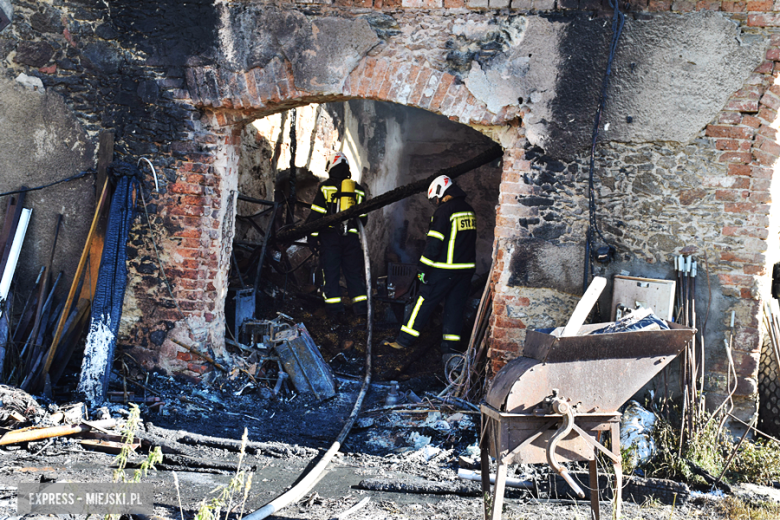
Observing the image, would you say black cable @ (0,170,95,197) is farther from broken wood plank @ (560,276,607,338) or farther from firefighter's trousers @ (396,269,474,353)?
broken wood plank @ (560,276,607,338)

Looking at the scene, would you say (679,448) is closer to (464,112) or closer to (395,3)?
(464,112)

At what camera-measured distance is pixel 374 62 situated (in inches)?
191

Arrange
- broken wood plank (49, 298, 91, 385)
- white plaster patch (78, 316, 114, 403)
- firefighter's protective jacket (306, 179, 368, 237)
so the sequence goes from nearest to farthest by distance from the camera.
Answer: white plaster patch (78, 316, 114, 403), broken wood plank (49, 298, 91, 385), firefighter's protective jacket (306, 179, 368, 237)

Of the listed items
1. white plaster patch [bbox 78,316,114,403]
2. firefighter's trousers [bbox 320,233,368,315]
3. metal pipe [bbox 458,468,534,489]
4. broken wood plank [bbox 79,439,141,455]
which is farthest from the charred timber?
broken wood plank [bbox 79,439,141,455]

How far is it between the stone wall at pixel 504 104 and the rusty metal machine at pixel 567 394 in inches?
64.5

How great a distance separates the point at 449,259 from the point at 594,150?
2.19m

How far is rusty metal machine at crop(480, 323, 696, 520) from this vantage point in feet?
9.84

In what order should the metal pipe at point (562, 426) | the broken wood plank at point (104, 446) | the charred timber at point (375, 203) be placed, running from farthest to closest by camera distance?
the charred timber at point (375, 203) → the broken wood plank at point (104, 446) → the metal pipe at point (562, 426)

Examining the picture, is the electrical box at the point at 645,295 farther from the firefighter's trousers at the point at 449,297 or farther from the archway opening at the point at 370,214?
the archway opening at the point at 370,214

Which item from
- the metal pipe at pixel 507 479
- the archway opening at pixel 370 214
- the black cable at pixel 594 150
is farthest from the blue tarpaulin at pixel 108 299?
the black cable at pixel 594 150

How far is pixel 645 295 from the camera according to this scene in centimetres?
453

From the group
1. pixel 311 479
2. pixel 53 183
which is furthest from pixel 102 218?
pixel 311 479

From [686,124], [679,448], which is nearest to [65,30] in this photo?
[686,124]

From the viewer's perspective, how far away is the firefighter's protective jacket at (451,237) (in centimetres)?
640
